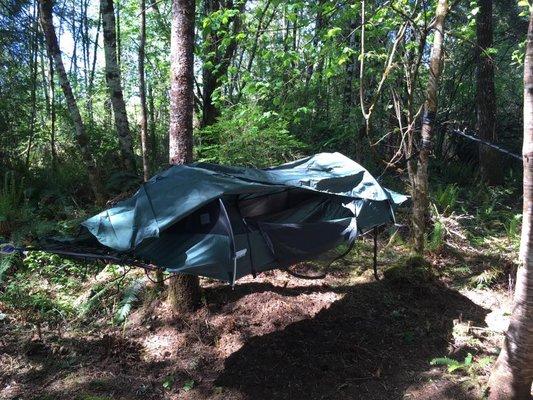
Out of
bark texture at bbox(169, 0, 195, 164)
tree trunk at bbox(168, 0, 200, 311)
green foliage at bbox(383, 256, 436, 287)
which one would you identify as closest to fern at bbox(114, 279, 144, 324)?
tree trunk at bbox(168, 0, 200, 311)

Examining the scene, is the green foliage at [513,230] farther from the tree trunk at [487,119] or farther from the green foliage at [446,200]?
the tree trunk at [487,119]

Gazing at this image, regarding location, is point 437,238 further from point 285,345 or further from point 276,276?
point 285,345

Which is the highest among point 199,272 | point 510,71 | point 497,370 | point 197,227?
point 510,71

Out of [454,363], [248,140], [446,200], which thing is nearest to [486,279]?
[446,200]

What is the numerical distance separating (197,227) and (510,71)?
14112mm

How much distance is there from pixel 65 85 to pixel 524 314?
6747 mm

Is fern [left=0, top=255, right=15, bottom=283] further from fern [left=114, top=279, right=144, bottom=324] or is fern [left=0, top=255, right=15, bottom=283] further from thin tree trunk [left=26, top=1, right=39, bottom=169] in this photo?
thin tree trunk [left=26, top=1, right=39, bottom=169]

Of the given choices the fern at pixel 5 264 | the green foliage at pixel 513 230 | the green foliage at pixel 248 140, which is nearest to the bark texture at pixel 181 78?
the green foliage at pixel 248 140

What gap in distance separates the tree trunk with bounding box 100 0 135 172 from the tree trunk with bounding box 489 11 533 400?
6.45 meters

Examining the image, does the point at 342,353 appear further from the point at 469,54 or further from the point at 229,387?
the point at 469,54

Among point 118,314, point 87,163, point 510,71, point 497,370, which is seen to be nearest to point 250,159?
point 118,314

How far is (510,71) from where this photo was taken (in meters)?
13.7

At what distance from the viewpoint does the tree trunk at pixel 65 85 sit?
652cm

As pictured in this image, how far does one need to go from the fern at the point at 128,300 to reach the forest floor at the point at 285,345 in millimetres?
79
